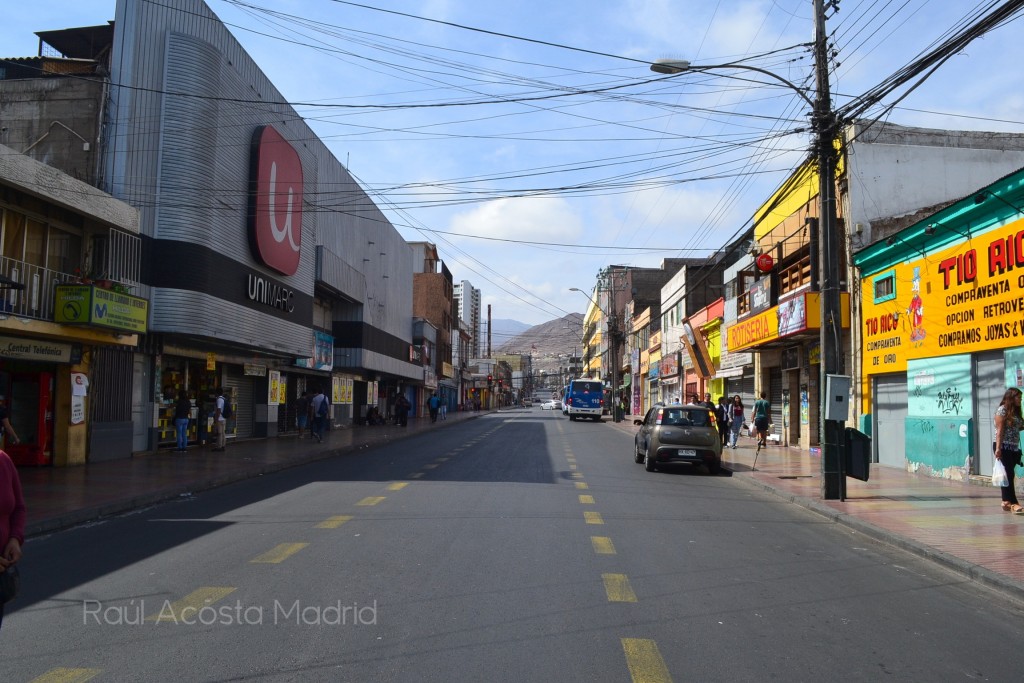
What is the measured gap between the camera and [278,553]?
815cm

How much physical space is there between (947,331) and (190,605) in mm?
14858

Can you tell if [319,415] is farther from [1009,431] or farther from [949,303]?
[1009,431]

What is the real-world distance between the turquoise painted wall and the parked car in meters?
4.15

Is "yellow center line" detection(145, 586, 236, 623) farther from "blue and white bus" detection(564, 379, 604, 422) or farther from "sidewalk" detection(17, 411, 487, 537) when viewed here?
"blue and white bus" detection(564, 379, 604, 422)

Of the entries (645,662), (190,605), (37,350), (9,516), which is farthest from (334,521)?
(37,350)

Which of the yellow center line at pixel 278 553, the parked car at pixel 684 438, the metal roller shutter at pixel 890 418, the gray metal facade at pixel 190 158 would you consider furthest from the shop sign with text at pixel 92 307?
the metal roller shutter at pixel 890 418

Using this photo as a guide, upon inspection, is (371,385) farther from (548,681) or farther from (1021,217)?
(548,681)

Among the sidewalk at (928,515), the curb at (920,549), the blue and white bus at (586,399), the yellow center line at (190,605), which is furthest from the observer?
the blue and white bus at (586,399)

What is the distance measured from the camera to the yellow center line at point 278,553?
7.77 metres

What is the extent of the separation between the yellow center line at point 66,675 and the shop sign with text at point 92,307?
1302 cm

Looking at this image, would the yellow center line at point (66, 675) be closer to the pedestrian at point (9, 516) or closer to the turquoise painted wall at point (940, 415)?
the pedestrian at point (9, 516)

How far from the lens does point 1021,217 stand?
43.9 feet

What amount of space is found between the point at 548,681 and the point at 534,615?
4.41 ft

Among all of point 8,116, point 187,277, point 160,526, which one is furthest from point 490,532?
point 8,116
